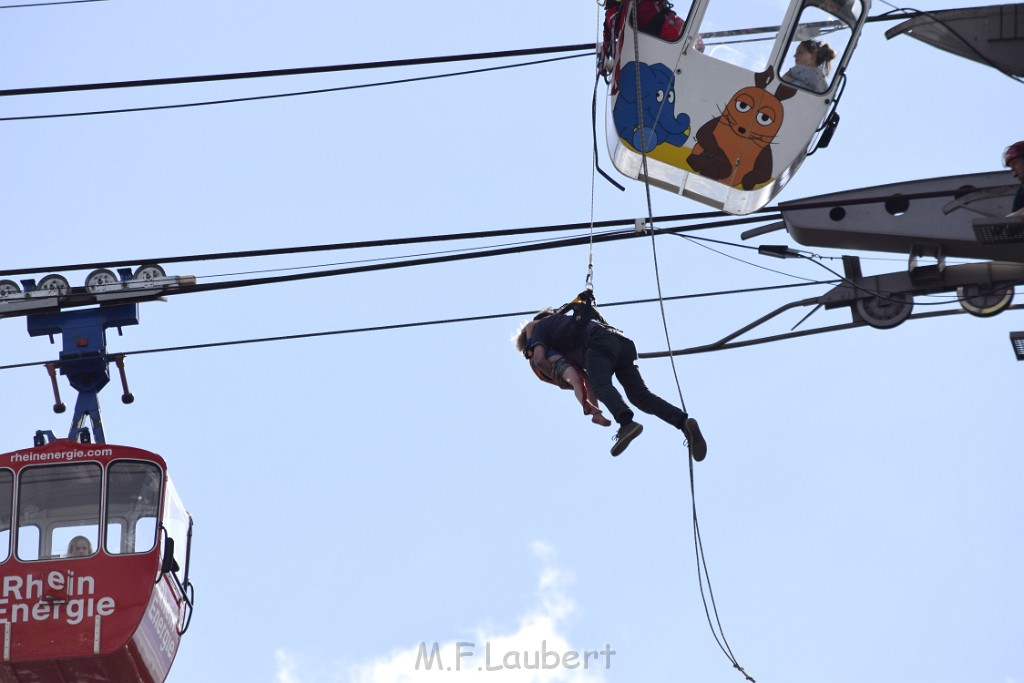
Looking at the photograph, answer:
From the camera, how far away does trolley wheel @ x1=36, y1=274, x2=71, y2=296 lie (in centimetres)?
1994

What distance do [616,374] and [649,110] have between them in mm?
2450

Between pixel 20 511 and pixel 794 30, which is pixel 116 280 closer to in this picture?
pixel 20 511

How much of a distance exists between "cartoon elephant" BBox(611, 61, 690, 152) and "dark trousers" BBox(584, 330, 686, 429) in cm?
201

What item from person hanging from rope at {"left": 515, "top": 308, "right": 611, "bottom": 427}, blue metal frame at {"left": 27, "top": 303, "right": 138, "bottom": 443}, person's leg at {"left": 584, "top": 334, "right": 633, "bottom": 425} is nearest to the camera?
person's leg at {"left": 584, "top": 334, "right": 633, "bottom": 425}

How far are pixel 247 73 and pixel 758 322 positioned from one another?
5.19 meters

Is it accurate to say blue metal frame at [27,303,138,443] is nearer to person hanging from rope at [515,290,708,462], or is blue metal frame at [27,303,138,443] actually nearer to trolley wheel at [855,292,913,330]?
person hanging from rope at [515,290,708,462]

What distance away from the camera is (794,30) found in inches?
697

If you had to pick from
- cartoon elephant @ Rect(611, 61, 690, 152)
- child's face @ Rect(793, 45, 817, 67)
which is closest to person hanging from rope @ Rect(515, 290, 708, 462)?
cartoon elephant @ Rect(611, 61, 690, 152)

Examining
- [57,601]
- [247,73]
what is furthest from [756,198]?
[57,601]

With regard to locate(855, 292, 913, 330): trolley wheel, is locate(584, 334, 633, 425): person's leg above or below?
below

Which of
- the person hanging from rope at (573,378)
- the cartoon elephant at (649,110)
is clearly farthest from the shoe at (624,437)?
the cartoon elephant at (649,110)

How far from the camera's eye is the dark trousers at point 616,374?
16.4 metres

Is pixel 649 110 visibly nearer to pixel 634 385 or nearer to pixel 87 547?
pixel 634 385

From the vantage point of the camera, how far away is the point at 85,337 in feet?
68.5
